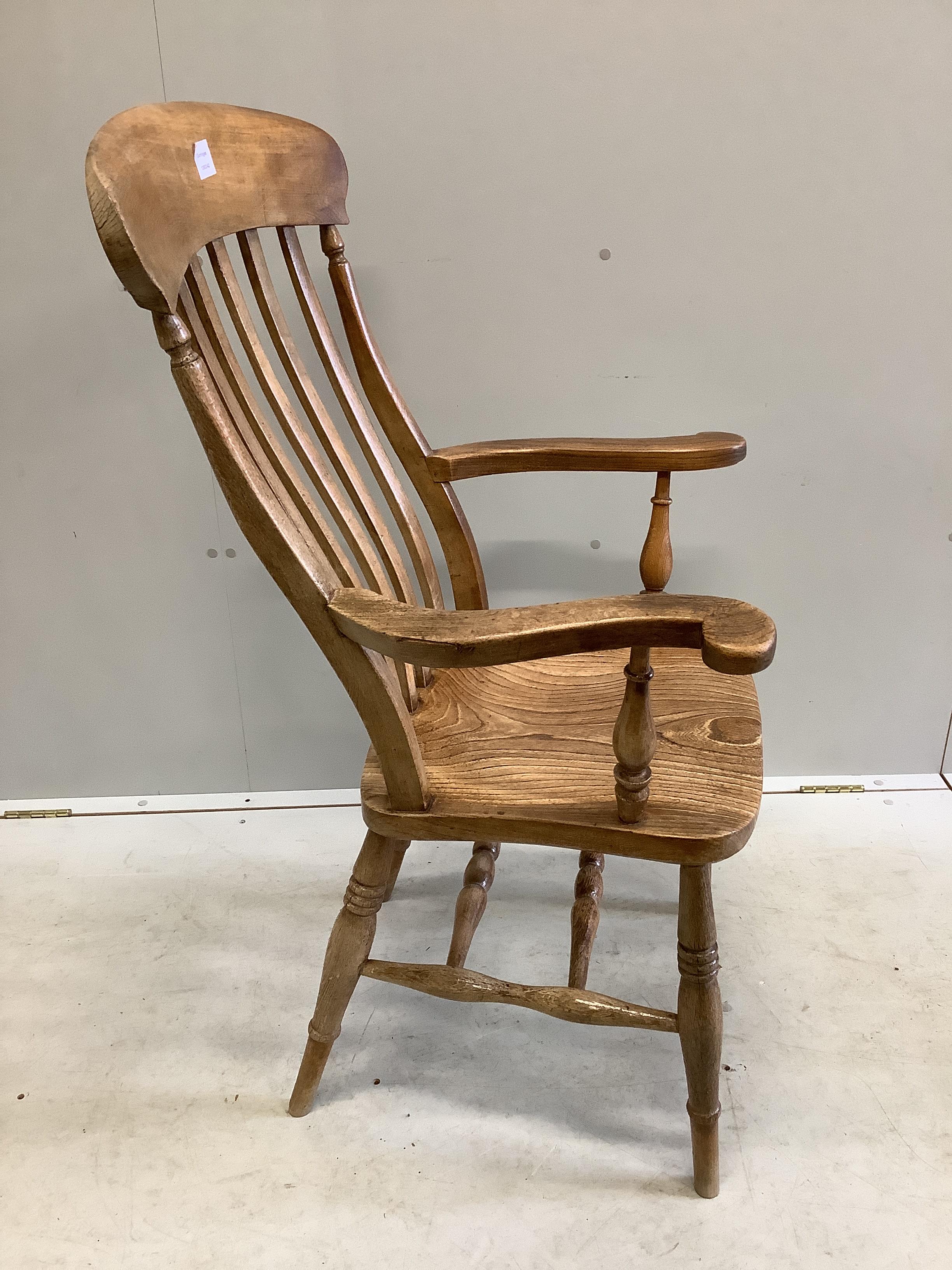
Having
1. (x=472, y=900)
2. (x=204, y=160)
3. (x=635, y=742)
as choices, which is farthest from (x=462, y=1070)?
(x=204, y=160)

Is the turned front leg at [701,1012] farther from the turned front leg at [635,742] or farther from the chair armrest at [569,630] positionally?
the chair armrest at [569,630]

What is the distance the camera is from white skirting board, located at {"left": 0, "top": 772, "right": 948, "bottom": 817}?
163 cm

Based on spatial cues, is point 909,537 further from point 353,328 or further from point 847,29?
point 353,328

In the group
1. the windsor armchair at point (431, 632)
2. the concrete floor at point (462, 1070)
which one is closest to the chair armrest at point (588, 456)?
the windsor armchair at point (431, 632)

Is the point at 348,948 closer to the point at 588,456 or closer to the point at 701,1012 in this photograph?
the point at 701,1012

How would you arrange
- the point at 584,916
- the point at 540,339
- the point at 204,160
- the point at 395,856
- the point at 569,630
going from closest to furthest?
the point at 569,630
the point at 204,160
the point at 395,856
the point at 584,916
the point at 540,339

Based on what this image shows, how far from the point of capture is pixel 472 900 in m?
1.22

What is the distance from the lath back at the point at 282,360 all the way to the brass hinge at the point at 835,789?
787 mm

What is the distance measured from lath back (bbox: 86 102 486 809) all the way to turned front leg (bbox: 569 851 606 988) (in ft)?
1.19

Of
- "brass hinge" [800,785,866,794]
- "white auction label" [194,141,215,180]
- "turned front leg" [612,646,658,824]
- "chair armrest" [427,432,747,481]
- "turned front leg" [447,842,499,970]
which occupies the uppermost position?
"white auction label" [194,141,215,180]

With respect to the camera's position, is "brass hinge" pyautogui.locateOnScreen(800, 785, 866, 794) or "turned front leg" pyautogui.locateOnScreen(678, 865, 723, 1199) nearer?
"turned front leg" pyautogui.locateOnScreen(678, 865, 723, 1199)

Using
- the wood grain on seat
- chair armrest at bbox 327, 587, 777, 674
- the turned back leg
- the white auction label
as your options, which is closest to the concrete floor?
the turned back leg

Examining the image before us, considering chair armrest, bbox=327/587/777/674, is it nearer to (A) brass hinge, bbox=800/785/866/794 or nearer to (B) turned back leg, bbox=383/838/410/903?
(B) turned back leg, bbox=383/838/410/903

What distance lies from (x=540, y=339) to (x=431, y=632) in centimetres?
75
